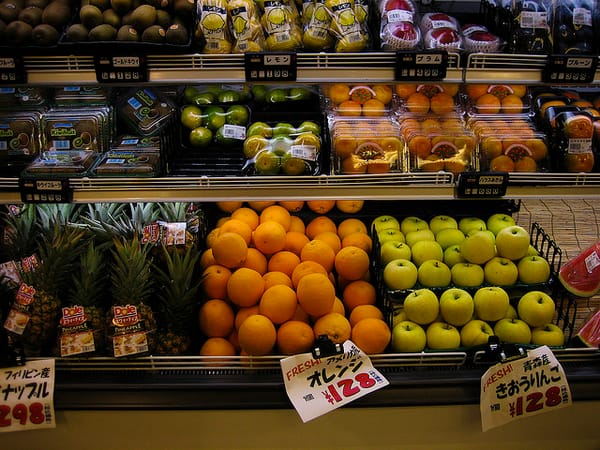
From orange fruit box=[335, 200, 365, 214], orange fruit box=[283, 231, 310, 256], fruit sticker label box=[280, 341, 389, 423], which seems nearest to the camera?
fruit sticker label box=[280, 341, 389, 423]

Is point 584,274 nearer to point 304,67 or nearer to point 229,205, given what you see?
point 304,67

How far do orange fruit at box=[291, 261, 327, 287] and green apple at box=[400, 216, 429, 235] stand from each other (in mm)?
447

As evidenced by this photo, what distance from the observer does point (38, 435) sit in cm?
169

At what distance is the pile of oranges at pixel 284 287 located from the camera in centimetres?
169

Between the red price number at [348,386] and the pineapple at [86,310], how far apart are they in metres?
0.75

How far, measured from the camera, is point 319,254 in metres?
1.91

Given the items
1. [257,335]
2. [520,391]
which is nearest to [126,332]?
[257,335]

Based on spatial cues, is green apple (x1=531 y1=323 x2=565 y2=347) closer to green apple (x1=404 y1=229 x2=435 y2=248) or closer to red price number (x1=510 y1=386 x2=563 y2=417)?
red price number (x1=510 y1=386 x2=563 y2=417)

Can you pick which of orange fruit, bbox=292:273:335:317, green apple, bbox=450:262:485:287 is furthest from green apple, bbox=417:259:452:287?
orange fruit, bbox=292:273:335:317

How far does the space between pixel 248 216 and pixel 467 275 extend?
2.75 ft

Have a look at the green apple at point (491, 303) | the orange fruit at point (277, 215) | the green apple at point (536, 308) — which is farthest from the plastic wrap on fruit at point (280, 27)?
the green apple at point (536, 308)

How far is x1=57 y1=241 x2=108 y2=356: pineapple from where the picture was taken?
5.44 ft

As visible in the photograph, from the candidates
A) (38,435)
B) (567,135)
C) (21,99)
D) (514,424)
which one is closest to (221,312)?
(38,435)

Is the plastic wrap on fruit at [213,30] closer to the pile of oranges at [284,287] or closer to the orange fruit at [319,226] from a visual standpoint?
the pile of oranges at [284,287]
